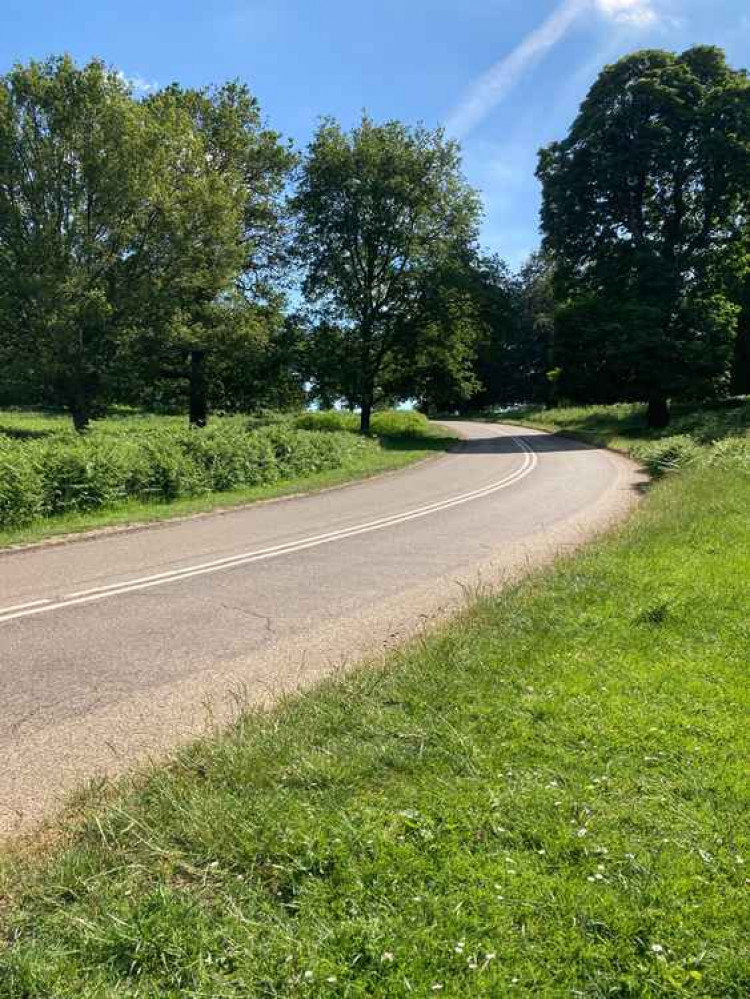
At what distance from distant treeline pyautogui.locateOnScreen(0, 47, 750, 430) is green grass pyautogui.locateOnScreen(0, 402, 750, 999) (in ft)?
78.8

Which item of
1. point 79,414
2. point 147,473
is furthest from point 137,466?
point 79,414

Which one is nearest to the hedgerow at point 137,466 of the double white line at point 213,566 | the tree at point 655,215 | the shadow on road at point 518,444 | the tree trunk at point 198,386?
the double white line at point 213,566

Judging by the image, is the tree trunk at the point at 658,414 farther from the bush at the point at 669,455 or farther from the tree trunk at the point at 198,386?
the tree trunk at the point at 198,386

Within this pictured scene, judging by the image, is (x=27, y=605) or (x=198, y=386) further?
(x=198, y=386)

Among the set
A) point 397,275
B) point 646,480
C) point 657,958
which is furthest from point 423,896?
point 397,275

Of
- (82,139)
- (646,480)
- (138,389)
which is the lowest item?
(646,480)

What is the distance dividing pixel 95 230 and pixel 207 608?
21.6 metres

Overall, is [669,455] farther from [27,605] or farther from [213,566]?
[27,605]

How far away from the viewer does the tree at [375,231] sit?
1373 inches

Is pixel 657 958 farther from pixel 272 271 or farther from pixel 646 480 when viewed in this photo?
pixel 272 271

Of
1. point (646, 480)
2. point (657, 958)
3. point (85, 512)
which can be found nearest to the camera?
point (657, 958)

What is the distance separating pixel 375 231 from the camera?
35.5 metres

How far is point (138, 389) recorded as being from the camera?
27.5 meters

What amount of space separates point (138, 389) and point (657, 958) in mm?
28050
